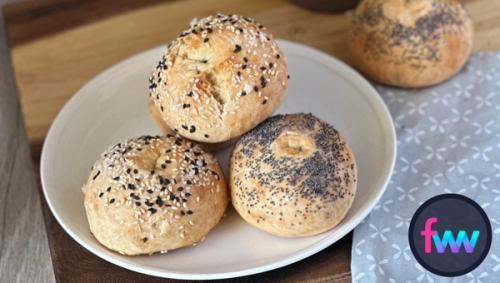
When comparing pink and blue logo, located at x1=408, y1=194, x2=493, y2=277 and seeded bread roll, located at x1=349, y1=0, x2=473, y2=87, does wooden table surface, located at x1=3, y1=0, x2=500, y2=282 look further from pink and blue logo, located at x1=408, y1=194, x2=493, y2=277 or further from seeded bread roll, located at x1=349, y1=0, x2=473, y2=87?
pink and blue logo, located at x1=408, y1=194, x2=493, y2=277

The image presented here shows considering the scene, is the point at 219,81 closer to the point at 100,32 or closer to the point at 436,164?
the point at 436,164

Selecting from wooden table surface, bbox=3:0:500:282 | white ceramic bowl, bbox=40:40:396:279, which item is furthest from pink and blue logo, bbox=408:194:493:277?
wooden table surface, bbox=3:0:500:282

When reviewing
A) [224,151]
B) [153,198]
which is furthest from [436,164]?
[153,198]

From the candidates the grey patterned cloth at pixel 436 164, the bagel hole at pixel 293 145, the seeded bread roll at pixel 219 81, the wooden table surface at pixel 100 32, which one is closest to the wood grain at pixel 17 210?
the wooden table surface at pixel 100 32

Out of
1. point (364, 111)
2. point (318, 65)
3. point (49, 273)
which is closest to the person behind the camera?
point (49, 273)

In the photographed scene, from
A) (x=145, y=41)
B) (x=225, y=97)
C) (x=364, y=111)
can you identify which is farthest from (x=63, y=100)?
(x=364, y=111)

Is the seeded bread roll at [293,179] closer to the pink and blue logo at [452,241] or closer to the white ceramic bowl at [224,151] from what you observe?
the white ceramic bowl at [224,151]

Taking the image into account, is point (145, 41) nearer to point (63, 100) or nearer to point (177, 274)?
point (63, 100)
